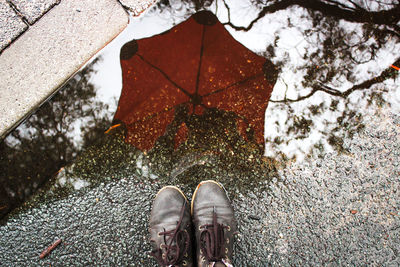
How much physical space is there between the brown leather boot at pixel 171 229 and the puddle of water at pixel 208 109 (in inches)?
6.0

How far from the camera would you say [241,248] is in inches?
70.3

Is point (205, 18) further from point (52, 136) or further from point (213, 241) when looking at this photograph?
point (213, 241)

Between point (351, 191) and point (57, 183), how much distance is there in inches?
92.2

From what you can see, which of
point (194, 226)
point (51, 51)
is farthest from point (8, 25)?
point (194, 226)

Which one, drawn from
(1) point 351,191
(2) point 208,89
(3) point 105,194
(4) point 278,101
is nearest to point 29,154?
(3) point 105,194

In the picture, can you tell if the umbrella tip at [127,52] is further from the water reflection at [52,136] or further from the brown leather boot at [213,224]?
the brown leather boot at [213,224]

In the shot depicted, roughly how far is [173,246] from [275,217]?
81 centimetres

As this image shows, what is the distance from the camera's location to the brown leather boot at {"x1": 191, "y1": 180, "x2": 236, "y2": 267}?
5.61ft

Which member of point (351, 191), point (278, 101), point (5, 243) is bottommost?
→ point (351, 191)

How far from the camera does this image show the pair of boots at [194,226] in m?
1.72

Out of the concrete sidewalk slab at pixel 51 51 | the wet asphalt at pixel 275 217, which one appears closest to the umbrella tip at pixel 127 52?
the concrete sidewalk slab at pixel 51 51

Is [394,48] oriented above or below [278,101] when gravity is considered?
below

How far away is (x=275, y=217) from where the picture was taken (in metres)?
1.80

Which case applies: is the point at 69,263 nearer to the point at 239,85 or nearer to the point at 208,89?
the point at 208,89
